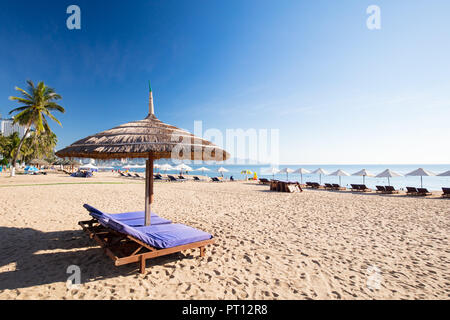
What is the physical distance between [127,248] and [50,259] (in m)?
1.35

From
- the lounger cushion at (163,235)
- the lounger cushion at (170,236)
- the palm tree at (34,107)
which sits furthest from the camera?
the palm tree at (34,107)

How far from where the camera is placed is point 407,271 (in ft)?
12.3

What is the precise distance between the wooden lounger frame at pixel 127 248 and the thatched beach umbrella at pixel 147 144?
70cm

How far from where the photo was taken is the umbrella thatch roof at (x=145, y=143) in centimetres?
386

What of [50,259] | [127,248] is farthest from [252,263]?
[50,259]

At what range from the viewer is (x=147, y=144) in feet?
12.7

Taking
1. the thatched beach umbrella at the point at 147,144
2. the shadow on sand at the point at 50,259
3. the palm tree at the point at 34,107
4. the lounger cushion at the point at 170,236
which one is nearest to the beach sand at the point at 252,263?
the shadow on sand at the point at 50,259

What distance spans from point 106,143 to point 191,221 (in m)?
3.89
